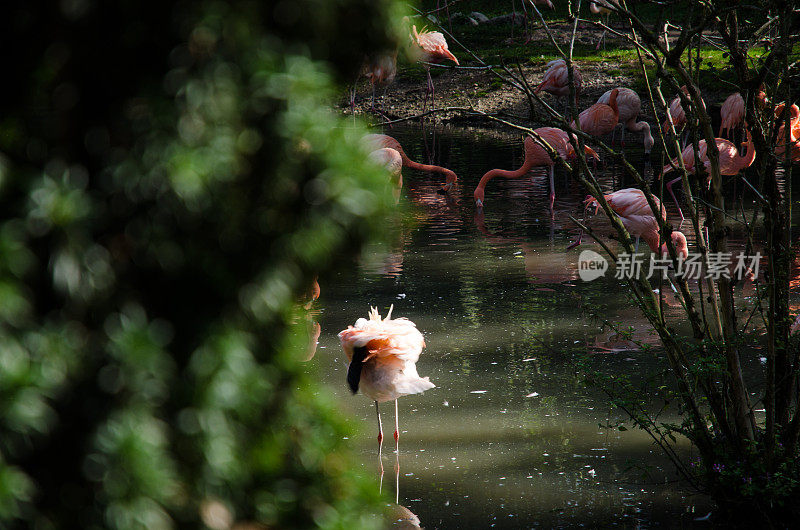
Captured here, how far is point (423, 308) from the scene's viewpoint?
502 cm

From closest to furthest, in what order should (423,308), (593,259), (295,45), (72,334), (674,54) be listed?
(72,334), (295,45), (674,54), (423,308), (593,259)

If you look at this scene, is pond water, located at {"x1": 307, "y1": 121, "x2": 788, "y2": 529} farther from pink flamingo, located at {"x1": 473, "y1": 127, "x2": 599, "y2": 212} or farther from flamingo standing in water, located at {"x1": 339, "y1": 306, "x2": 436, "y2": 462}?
pink flamingo, located at {"x1": 473, "y1": 127, "x2": 599, "y2": 212}

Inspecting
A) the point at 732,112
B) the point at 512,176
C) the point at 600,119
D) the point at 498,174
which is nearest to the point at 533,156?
the point at 512,176

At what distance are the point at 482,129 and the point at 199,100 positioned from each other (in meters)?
15.8

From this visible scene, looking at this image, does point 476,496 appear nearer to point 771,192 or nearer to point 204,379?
point 771,192

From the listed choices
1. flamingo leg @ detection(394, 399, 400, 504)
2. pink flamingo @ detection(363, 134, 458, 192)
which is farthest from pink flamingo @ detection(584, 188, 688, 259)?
flamingo leg @ detection(394, 399, 400, 504)

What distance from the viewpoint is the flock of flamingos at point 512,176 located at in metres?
3.05

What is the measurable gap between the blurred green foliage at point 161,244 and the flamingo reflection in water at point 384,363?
6.74ft

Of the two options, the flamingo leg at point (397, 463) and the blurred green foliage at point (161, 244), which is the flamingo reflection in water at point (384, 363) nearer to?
the flamingo leg at point (397, 463)

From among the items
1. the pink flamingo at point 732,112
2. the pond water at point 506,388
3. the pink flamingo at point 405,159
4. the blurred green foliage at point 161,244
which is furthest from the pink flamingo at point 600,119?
the blurred green foliage at point 161,244

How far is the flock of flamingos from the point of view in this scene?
3.05 meters

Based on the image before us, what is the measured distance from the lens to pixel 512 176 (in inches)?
344

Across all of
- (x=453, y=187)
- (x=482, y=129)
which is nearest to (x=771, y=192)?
(x=453, y=187)

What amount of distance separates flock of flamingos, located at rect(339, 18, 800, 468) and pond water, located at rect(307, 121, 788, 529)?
0.77 feet
